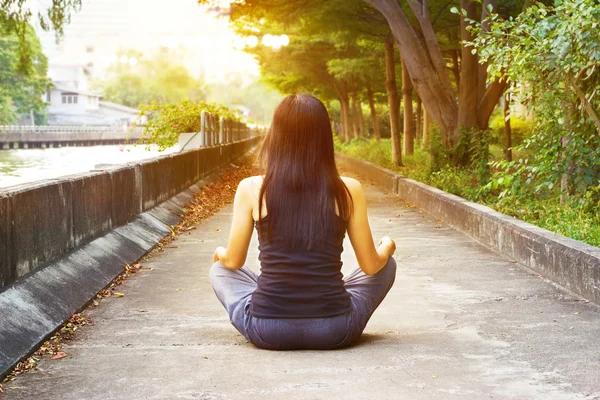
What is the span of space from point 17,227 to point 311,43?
35036mm

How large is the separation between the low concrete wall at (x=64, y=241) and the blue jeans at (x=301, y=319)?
4.11ft

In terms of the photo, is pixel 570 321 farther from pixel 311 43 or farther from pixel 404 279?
pixel 311 43

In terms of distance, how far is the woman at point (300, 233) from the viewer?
562 centimetres

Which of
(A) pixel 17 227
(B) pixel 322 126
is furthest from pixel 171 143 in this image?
(B) pixel 322 126

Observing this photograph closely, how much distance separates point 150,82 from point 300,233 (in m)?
172

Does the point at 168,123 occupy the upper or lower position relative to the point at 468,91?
lower

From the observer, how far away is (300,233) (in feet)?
18.8

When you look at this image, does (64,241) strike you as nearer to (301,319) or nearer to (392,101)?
(301,319)

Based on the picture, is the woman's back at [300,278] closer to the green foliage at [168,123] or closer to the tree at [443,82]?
the tree at [443,82]

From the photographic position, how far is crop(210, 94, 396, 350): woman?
18.5 ft

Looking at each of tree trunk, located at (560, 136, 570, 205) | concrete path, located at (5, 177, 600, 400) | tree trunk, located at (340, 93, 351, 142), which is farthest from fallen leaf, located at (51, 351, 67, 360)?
tree trunk, located at (340, 93, 351, 142)

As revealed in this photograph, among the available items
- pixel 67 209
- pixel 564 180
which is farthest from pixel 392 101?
pixel 67 209

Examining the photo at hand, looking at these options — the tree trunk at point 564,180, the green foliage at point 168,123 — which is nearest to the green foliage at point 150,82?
the green foliage at point 168,123

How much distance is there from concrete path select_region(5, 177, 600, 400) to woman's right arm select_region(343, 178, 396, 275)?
53 centimetres
